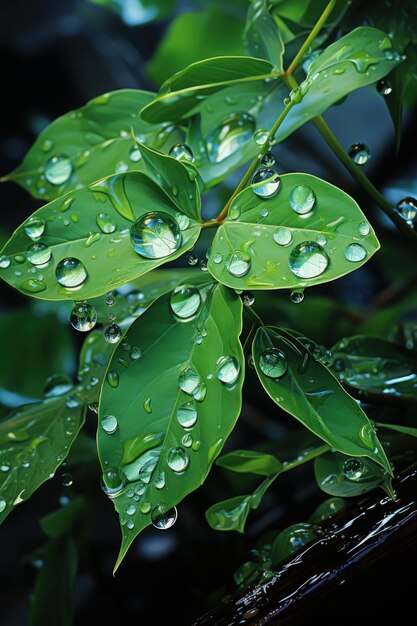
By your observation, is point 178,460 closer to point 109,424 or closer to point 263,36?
point 109,424

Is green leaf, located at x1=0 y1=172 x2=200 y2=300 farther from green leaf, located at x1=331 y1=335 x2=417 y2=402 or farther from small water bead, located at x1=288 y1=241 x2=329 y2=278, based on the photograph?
green leaf, located at x1=331 y1=335 x2=417 y2=402

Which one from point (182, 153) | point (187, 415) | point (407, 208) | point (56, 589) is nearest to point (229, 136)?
point (182, 153)

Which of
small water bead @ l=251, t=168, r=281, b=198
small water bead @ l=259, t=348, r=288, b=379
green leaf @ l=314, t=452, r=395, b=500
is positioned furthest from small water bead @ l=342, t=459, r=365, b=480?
small water bead @ l=251, t=168, r=281, b=198

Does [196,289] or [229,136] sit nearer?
[196,289]

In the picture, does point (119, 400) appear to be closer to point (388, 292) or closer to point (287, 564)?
point (287, 564)

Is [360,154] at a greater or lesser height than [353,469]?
greater

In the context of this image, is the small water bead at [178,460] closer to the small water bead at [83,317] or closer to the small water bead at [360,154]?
the small water bead at [83,317]
